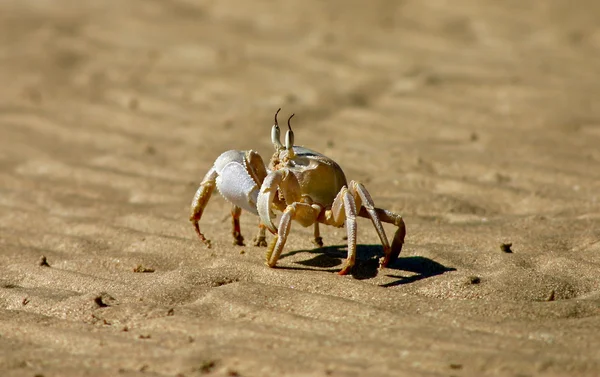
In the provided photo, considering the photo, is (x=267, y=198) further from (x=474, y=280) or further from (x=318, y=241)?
(x=474, y=280)

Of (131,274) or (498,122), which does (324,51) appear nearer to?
(498,122)

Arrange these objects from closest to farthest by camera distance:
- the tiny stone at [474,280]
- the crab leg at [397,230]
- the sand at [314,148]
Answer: the sand at [314,148] < the tiny stone at [474,280] < the crab leg at [397,230]

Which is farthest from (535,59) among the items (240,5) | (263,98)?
(240,5)

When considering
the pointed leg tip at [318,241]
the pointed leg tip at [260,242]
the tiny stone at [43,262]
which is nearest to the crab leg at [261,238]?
the pointed leg tip at [260,242]

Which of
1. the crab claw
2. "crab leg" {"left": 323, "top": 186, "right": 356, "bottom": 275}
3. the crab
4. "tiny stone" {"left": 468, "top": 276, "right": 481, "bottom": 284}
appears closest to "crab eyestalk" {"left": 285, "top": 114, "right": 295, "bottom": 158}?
the crab

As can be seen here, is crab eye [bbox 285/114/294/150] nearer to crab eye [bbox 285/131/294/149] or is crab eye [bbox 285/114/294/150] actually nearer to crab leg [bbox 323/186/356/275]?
crab eye [bbox 285/131/294/149]

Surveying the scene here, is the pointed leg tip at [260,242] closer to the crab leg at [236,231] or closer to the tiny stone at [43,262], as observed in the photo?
the crab leg at [236,231]

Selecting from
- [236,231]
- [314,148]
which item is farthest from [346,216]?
[314,148]
